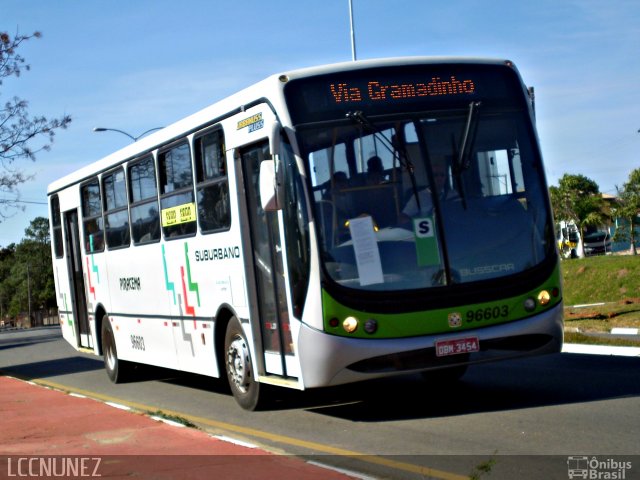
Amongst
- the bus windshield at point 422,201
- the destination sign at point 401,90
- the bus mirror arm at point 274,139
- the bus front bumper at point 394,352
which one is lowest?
the bus front bumper at point 394,352

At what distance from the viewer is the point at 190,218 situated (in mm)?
12578

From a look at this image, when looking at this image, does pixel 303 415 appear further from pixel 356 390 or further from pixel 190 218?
pixel 190 218

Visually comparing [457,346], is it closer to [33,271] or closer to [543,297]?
[543,297]

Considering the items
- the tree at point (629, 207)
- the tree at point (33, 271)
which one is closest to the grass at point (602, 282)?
the tree at point (629, 207)

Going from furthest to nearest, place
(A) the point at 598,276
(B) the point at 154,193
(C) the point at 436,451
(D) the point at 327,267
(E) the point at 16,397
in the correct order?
(A) the point at 598,276
(E) the point at 16,397
(B) the point at 154,193
(D) the point at 327,267
(C) the point at 436,451

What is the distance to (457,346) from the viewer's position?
960cm

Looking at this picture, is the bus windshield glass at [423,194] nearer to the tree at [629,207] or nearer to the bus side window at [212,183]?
the bus side window at [212,183]

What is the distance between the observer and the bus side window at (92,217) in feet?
55.2

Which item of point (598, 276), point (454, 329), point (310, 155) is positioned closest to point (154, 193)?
point (310, 155)

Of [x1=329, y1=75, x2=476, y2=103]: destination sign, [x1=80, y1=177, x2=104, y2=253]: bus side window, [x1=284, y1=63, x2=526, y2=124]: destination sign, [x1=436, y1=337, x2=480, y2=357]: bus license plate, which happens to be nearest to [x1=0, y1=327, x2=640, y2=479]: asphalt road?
[x1=436, y1=337, x2=480, y2=357]: bus license plate

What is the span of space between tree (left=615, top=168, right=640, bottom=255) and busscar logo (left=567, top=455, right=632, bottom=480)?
48256 millimetres

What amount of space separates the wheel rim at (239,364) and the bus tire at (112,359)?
17.4 feet

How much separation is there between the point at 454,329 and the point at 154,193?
5713mm

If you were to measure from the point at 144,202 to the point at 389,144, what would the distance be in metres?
5.59
